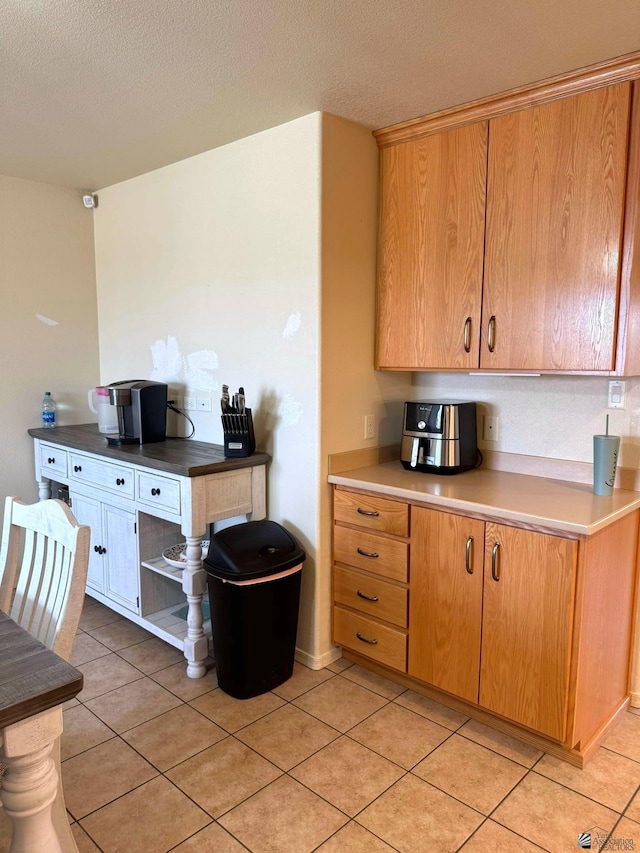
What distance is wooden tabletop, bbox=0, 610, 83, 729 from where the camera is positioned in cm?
104

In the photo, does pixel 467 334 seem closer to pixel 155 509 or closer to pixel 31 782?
pixel 155 509

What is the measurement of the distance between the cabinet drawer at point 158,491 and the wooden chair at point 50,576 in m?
0.79

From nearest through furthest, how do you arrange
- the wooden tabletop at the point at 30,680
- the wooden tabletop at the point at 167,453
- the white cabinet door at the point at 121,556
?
the wooden tabletop at the point at 30,680 → the wooden tabletop at the point at 167,453 → the white cabinet door at the point at 121,556

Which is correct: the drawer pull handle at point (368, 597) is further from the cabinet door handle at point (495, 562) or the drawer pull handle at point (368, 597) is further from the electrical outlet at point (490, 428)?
the electrical outlet at point (490, 428)

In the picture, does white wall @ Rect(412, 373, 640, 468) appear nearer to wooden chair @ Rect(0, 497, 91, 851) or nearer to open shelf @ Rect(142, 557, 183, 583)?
open shelf @ Rect(142, 557, 183, 583)

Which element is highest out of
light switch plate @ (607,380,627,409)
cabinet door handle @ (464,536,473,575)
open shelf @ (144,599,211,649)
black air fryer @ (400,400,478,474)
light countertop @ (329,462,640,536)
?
light switch plate @ (607,380,627,409)

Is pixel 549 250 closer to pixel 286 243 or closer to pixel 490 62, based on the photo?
pixel 490 62

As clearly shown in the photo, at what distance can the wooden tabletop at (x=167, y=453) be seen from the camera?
2545 mm

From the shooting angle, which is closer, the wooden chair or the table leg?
the table leg

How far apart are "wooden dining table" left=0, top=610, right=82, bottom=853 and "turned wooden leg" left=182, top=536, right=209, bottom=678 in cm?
139

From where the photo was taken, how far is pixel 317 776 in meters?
2.00

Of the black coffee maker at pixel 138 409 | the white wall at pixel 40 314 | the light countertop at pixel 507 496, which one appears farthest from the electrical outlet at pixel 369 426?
the white wall at pixel 40 314

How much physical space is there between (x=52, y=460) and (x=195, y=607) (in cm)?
141

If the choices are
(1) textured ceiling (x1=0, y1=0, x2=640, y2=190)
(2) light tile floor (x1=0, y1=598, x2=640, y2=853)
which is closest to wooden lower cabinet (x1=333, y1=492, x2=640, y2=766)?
(2) light tile floor (x1=0, y1=598, x2=640, y2=853)
